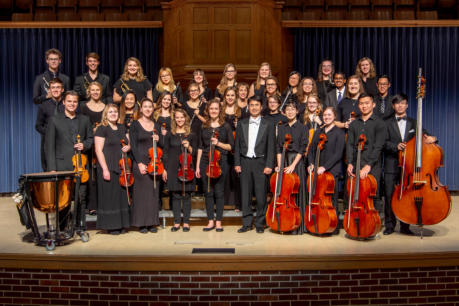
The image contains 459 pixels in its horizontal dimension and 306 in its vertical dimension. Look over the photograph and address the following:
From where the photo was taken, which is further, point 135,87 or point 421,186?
point 135,87

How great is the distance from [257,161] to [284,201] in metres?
0.47

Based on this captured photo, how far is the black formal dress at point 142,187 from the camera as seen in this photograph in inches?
169

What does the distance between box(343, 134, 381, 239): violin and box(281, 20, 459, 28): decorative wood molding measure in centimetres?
299

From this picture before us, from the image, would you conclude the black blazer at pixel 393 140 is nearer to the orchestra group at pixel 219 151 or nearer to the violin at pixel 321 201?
the orchestra group at pixel 219 151

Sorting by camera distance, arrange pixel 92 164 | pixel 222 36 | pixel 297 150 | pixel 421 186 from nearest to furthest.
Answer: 1. pixel 421 186
2. pixel 297 150
3. pixel 92 164
4. pixel 222 36

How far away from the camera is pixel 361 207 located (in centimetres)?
388

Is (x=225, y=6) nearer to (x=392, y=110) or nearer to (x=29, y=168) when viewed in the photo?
(x=392, y=110)

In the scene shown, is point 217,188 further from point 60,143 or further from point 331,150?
point 60,143

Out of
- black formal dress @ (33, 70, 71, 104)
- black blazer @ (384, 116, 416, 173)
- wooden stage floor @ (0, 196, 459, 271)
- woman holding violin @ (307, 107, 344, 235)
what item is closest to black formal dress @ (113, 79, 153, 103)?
black formal dress @ (33, 70, 71, 104)

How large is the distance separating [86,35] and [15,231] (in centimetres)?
332

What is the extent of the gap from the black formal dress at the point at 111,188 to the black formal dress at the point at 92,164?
15.1 inches

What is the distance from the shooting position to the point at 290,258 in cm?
350

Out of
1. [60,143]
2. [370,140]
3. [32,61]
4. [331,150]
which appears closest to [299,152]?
[331,150]

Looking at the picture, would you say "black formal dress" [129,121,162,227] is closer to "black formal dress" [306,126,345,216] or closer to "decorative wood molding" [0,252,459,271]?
"decorative wood molding" [0,252,459,271]
